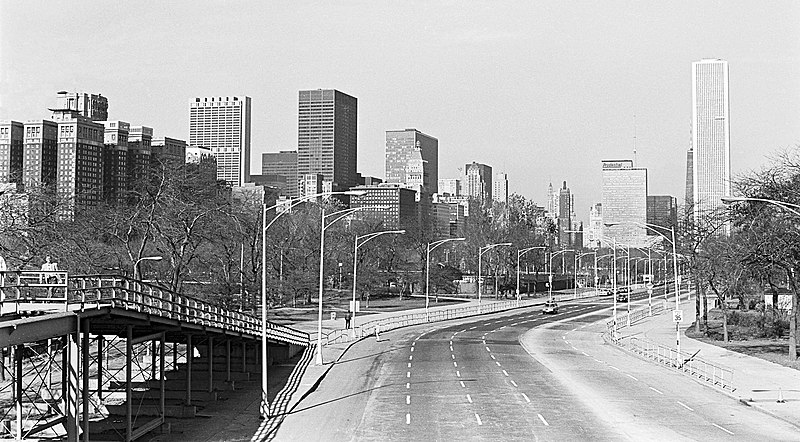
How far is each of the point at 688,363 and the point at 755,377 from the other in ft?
18.2

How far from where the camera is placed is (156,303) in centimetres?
4103

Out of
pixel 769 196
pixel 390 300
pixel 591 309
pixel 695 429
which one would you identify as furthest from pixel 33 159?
pixel 695 429

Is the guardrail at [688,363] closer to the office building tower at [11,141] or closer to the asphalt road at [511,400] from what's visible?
the asphalt road at [511,400]

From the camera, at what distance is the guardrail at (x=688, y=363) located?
46500 millimetres

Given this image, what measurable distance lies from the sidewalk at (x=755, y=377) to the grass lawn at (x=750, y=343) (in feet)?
2.63

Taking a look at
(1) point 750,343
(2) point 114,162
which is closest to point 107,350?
(1) point 750,343

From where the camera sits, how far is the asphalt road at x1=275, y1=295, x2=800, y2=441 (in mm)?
32125

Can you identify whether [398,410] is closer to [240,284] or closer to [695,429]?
[695,429]

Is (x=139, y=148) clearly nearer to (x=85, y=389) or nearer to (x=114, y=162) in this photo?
(x=114, y=162)

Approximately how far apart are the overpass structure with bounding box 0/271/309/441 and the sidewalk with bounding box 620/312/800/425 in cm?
2185

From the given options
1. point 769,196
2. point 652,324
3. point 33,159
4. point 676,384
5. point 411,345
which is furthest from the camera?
point 33,159

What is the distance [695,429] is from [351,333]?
41.3m

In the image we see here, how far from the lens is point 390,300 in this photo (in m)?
128

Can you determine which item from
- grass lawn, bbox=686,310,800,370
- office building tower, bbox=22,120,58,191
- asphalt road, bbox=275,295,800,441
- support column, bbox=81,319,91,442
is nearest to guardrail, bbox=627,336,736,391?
asphalt road, bbox=275,295,800,441
